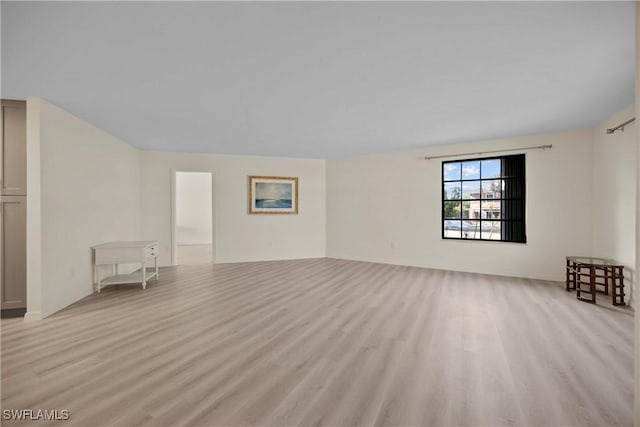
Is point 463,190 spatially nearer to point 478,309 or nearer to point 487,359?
point 478,309

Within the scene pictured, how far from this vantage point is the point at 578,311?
3275mm

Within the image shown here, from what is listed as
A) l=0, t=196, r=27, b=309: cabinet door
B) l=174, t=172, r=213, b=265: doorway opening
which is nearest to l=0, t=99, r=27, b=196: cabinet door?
l=0, t=196, r=27, b=309: cabinet door

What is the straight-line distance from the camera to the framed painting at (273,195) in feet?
21.6

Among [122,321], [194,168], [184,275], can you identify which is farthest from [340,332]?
[194,168]

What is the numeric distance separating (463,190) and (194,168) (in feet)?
18.6

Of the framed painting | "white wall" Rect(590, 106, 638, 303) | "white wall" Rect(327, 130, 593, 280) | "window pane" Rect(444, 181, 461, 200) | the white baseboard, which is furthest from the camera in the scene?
the framed painting

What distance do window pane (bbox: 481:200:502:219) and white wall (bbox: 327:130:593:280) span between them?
0.46m

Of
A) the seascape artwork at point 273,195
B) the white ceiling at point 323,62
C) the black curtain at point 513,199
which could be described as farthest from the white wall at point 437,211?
the seascape artwork at point 273,195

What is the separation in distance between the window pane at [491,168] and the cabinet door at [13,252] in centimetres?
682

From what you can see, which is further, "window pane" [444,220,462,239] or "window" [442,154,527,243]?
"window pane" [444,220,462,239]

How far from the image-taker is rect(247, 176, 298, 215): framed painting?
659 centimetres

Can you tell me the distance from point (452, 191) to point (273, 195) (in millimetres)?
3934

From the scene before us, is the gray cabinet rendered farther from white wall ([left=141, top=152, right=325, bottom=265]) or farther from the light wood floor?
white wall ([left=141, top=152, right=325, bottom=265])

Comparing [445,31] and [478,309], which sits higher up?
[445,31]
